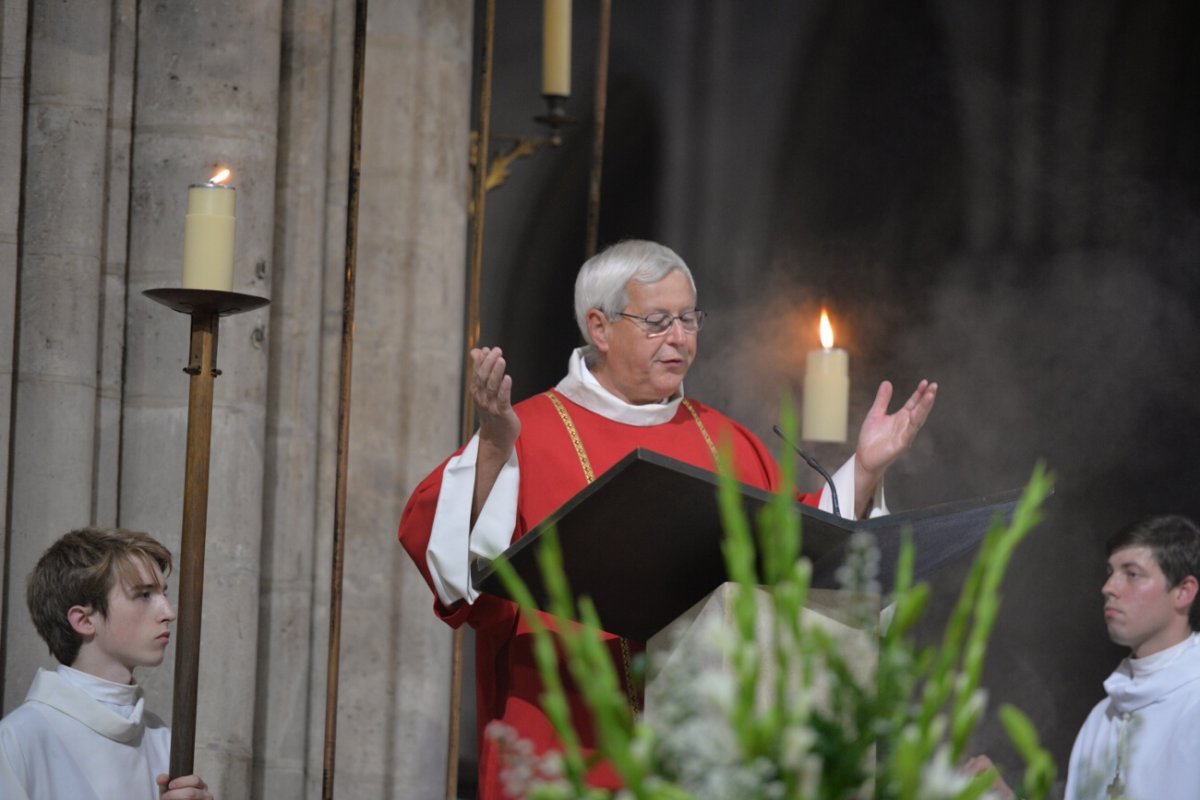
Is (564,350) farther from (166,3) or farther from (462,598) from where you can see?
(462,598)

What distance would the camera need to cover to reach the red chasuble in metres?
2.97

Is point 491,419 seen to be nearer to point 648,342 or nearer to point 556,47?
point 648,342

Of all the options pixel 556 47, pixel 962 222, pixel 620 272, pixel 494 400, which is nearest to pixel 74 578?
pixel 494 400

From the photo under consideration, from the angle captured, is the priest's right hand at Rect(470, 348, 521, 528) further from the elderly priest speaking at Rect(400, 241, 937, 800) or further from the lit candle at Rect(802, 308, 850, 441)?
the lit candle at Rect(802, 308, 850, 441)

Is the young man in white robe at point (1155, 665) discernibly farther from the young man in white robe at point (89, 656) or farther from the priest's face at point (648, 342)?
the young man in white robe at point (89, 656)

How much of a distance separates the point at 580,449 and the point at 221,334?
36.3 inches

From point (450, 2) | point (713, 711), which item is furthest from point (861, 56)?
point (713, 711)

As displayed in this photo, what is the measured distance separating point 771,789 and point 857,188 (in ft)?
16.2

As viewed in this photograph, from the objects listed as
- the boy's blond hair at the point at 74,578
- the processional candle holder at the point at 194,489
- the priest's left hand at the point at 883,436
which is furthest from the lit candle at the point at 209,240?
the priest's left hand at the point at 883,436

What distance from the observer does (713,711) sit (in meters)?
1.26

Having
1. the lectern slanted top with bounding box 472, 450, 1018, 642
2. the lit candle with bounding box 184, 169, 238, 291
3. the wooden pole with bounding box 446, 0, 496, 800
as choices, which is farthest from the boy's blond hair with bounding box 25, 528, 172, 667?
the wooden pole with bounding box 446, 0, 496, 800

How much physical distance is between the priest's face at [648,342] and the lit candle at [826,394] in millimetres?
261

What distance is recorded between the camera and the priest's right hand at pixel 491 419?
2598mm

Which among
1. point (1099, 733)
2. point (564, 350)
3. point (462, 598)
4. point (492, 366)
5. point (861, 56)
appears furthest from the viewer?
point (861, 56)
